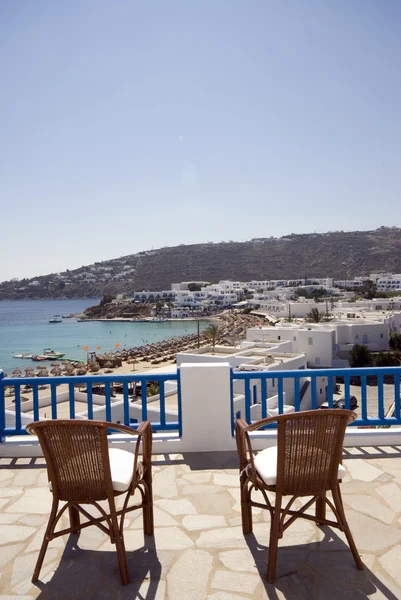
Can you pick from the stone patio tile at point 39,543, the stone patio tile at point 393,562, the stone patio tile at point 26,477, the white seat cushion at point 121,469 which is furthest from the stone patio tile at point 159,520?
the stone patio tile at point 393,562

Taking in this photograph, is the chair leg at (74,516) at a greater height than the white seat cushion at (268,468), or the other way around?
the white seat cushion at (268,468)

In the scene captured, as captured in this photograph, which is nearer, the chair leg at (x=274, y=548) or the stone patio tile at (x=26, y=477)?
the chair leg at (x=274, y=548)

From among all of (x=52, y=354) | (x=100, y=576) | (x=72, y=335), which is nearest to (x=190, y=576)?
(x=100, y=576)

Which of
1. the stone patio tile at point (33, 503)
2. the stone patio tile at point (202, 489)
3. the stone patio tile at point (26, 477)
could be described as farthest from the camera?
the stone patio tile at point (26, 477)

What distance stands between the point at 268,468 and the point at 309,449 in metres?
0.26

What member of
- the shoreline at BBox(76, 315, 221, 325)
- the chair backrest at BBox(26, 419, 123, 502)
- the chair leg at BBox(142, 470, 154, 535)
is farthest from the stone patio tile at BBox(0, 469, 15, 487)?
the shoreline at BBox(76, 315, 221, 325)

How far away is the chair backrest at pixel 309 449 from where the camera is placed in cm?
220

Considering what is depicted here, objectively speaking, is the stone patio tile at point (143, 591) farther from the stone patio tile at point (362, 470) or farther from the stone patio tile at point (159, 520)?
the stone patio tile at point (362, 470)

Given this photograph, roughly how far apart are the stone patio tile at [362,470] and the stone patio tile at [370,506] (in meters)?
0.33

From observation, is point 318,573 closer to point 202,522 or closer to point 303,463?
point 303,463

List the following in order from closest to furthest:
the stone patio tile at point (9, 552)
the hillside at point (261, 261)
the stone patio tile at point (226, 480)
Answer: the stone patio tile at point (9, 552) < the stone patio tile at point (226, 480) < the hillside at point (261, 261)

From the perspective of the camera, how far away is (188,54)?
32.8 feet

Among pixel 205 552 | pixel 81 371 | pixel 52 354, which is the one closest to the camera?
pixel 205 552

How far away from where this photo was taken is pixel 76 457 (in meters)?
2.23
